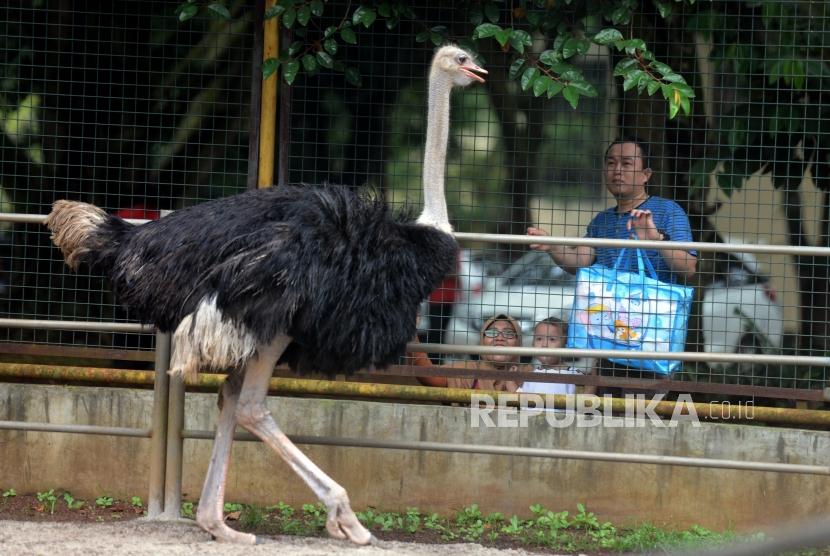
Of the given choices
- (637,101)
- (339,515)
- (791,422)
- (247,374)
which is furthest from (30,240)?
(791,422)

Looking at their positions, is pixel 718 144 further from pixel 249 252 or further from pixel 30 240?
pixel 30 240

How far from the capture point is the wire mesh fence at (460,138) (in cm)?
545

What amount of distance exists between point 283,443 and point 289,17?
6.83 feet

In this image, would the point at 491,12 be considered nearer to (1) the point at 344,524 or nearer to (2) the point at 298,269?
(2) the point at 298,269

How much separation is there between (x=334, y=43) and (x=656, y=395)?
2.19 metres

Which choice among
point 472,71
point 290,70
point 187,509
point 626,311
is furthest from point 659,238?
point 187,509

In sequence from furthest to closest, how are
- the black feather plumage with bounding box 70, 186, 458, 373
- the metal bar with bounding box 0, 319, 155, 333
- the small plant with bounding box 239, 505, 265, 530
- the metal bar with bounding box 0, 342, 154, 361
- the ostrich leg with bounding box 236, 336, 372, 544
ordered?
the metal bar with bounding box 0, 342, 154, 361 < the small plant with bounding box 239, 505, 265, 530 < the metal bar with bounding box 0, 319, 155, 333 < the ostrich leg with bounding box 236, 336, 372, 544 < the black feather plumage with bounding box 70, 186, 458, 373

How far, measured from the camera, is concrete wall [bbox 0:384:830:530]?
5082mm

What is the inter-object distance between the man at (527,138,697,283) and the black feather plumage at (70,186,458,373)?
1.39 meters

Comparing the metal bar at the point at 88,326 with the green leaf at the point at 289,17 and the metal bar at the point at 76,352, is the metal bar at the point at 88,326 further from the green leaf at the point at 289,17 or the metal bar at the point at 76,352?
the green leaf at the point at 289,17

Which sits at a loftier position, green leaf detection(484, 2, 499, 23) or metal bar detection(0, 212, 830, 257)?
green leaf detection(484, 2, 499, 23)

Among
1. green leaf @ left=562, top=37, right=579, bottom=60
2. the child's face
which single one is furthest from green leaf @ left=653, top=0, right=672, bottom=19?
the child's face

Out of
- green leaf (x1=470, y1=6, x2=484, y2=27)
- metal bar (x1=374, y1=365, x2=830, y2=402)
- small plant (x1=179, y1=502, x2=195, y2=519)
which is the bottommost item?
small plant (x1=179, y1=502, x2=195, y2=519)

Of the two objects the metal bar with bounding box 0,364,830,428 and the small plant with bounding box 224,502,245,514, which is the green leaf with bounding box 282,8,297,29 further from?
the small plant with bounding box 224,502,245,514
